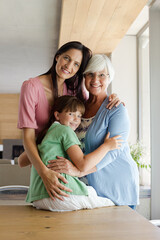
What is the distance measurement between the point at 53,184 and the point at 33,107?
511mm

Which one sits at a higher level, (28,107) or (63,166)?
(28,107)

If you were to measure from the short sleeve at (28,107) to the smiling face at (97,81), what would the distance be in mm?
345

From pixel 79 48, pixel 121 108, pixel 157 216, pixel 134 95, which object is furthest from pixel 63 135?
pixel 134 95

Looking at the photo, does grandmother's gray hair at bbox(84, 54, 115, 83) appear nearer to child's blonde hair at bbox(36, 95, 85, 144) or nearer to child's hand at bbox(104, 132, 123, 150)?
child's blonde hair at bbox(36, 95, 85, 144)

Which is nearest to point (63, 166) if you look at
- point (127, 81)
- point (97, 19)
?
point (97, 19)

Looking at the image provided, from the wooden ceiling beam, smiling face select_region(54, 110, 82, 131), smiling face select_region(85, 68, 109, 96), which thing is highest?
the wooden ceiling beam

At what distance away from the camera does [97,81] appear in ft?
6.58

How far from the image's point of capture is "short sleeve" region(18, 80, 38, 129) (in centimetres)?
185

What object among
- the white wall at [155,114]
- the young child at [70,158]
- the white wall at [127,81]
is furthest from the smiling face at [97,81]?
the white wall at [127,81]

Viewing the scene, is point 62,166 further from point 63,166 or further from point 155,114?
point 155,114

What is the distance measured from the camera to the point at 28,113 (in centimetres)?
188

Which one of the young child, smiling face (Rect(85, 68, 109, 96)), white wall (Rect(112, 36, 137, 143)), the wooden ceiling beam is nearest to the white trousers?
the young child

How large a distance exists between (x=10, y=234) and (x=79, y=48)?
3.87ft

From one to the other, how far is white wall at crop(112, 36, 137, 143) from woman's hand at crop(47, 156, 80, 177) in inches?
179
